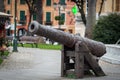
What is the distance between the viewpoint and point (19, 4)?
92.7 meters

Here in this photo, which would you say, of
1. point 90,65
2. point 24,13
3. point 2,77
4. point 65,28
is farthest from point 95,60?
point 24,13

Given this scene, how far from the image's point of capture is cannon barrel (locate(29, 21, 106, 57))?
562 inches

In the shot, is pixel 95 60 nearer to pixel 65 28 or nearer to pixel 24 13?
pixel 65 28

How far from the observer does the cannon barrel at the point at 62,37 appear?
14273 millimetres

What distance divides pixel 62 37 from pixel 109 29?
12075mm

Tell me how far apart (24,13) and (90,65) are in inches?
3006

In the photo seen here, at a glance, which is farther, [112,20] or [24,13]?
[24,13]

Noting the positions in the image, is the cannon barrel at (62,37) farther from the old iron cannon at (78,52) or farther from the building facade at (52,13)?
the building facade at (52,13)

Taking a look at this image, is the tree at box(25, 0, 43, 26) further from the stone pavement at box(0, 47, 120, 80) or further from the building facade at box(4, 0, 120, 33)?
the building facade at box(4, 0, 120, 33)

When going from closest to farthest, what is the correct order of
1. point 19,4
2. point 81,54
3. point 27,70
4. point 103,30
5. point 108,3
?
point 81,54 → point 27,70 → point 103,30 → point 108,3 → point 19,4

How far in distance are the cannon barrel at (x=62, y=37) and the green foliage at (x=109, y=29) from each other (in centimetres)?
1054

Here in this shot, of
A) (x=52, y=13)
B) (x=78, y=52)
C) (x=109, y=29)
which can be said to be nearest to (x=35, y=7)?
(x=109, y=29)

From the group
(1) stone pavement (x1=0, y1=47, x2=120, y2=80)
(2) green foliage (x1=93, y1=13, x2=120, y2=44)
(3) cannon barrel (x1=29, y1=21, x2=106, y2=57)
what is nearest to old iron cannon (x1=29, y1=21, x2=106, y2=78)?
(3) cannon barrel (x1=29, y1=21, x2=106, y2=57)

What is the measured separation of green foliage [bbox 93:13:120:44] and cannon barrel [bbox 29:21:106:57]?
1054 cm
